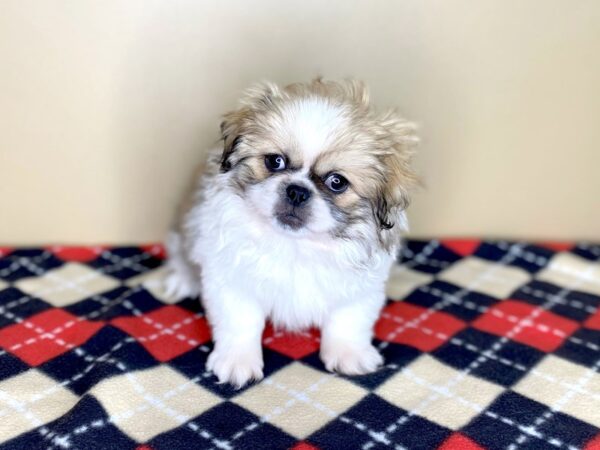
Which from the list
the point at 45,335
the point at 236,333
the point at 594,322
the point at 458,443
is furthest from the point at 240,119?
the point at 594,322

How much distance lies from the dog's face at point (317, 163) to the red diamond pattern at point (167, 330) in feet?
1.70

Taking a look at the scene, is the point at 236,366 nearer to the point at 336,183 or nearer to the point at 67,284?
the point at 336,183

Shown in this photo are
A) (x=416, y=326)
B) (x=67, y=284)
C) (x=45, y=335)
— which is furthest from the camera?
(x=67, y=284)

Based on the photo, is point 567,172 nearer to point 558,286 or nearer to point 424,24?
point 558,286

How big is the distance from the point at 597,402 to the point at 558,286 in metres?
0.73

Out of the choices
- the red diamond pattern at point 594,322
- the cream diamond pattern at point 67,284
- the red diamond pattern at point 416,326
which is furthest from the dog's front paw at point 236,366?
the red diamond pattern at point 594,322

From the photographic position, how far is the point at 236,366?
6.39 ft

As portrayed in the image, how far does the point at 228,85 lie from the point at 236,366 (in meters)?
1.03

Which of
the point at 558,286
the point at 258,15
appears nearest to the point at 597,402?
the point at 558,286

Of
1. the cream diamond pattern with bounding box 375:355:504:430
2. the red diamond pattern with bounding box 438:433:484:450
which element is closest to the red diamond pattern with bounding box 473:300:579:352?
the cream diamond pattern with bounding box 375:355:504:430

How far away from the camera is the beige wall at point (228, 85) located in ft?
7.83

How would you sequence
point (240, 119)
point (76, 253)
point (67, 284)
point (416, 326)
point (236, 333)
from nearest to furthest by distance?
point (240, 119) → point (236, 333) → point (416, 326) → point (67, 284) → point (76, 253)

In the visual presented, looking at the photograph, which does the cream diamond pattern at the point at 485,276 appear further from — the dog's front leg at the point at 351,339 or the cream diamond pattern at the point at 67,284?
the cream diamond pattern at the point at 67,284

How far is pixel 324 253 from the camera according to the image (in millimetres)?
1896
